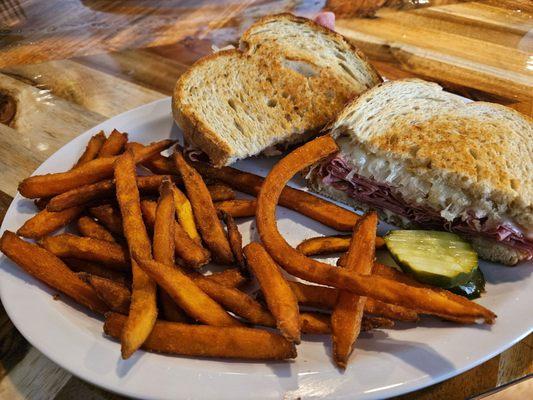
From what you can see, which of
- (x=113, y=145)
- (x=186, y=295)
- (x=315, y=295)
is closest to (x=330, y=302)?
(x=315, y=295)

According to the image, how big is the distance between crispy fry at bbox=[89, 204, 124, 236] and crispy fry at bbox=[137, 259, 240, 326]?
452 millimetres

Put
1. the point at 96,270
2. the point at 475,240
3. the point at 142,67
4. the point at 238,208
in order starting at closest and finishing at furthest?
1. the point at 96,270
2. the point at 475,240
3. the point at 238,208
4. the point at 142,67

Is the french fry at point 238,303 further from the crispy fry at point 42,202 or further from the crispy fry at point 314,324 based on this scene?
the crispy fry at point 42,202

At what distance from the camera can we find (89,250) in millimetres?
1643

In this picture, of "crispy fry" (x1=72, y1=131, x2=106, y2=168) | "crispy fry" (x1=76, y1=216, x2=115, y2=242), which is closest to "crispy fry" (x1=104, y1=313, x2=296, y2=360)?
"crispy fry" (x1=76, y1=216, x2=115, y2=242)

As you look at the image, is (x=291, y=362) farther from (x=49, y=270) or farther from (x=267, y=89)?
(x=267, y=89)

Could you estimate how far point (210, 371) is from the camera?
4.45 ft

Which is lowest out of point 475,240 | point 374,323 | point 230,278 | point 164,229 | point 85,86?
point 475,240

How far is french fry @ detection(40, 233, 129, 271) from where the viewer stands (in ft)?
5.41

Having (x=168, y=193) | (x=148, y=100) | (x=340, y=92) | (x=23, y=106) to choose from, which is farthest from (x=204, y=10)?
(x=168, y=193)

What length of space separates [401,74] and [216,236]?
1829mm

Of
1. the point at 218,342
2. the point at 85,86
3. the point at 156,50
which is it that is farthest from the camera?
the point at 156,50

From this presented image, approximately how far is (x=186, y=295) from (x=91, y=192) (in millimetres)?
708

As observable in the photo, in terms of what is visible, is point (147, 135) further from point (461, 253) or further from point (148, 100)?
point (461, 253)
